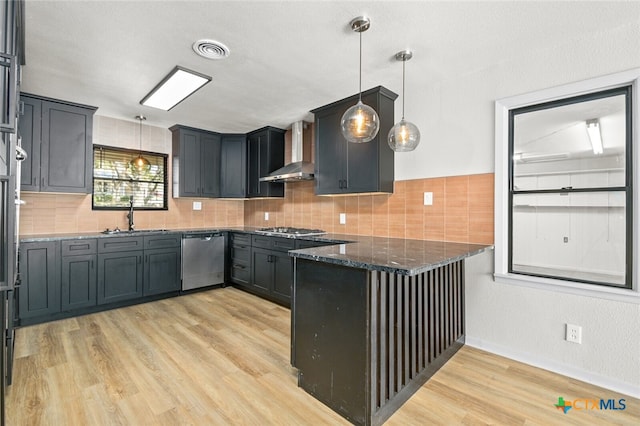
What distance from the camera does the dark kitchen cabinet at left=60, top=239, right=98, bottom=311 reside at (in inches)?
131

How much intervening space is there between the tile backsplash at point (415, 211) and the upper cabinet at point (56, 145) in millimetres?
2698

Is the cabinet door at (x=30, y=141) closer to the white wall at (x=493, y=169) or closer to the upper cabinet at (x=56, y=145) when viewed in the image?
the upper cabinet at (x=56, y=145)

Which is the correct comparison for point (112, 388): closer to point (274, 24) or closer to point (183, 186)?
point (274, 24)

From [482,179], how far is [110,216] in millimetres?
4552

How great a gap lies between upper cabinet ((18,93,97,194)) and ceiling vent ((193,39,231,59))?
2182 millimetres

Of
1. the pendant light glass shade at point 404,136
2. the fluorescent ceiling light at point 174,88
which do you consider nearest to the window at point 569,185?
the pendant light glass shade at point 404,136

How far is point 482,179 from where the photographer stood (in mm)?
2674

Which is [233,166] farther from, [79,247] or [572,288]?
[572,288]

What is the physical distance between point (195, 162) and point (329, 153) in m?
2.34

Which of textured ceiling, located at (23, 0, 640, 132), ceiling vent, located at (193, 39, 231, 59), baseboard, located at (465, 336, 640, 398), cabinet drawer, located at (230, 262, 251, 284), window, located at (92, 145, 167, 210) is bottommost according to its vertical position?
baseboard, located at (465, 336, 640, 398)

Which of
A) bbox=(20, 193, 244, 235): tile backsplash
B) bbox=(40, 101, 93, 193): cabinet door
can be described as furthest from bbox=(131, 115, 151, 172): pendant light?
bbox=(20, 193, 244, 235): tile backsplash

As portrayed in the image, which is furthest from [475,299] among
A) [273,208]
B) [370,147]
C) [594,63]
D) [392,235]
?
[273,208]

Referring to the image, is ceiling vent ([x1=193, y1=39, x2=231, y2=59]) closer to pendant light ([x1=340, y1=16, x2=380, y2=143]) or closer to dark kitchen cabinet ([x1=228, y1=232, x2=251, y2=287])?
pendant light ([x1=340, y1=16, x2=380, y2=143])

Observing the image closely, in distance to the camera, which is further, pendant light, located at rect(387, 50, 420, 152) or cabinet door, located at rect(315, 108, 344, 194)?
cabinet door, located at rect(315, 108, 344, 194)
